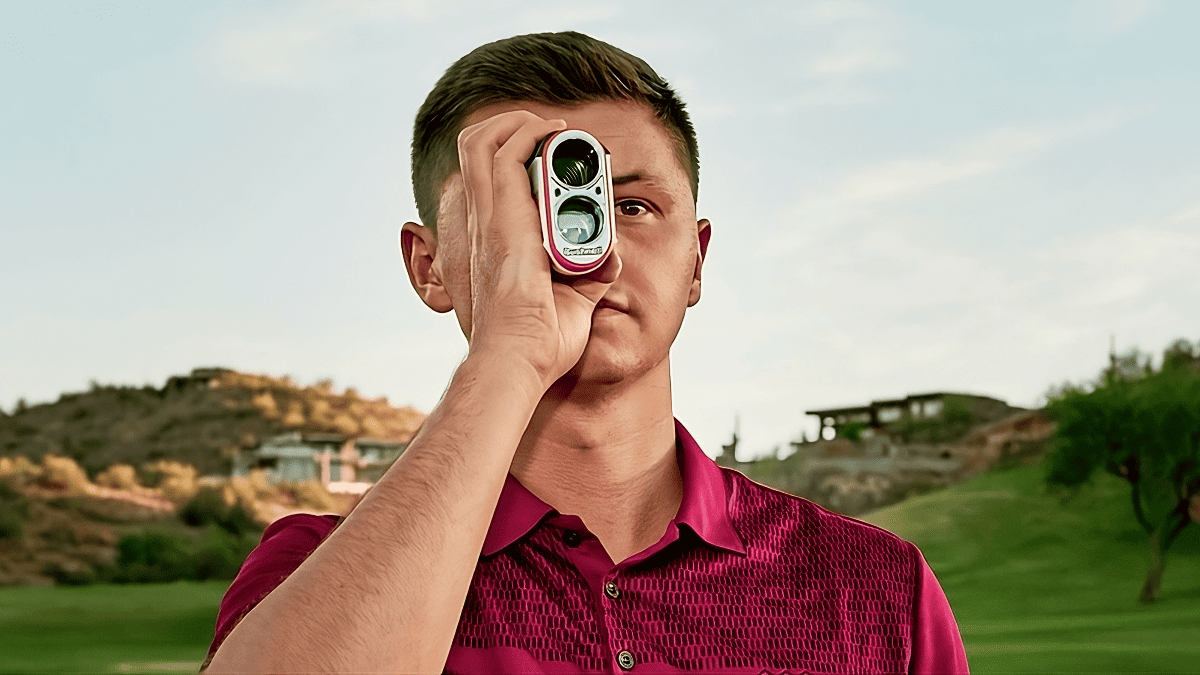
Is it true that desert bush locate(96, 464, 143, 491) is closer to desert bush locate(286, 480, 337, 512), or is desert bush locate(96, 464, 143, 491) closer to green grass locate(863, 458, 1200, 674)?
desert bush locate(286, 480, 337, 512)

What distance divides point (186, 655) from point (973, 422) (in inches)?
1439

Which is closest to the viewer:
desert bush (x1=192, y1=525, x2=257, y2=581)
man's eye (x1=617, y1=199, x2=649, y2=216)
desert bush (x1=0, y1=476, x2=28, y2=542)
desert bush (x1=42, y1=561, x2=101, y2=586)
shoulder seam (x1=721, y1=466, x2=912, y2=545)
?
man's eye (x1=617, y1=199, x2=649, y2=216)

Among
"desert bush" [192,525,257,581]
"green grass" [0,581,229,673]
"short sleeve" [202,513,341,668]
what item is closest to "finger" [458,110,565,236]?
"short sleeve" [202,513,341,668]

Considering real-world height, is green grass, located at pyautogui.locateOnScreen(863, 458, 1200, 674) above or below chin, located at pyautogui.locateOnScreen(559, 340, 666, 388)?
below

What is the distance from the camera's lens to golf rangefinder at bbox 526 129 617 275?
6.59 feet

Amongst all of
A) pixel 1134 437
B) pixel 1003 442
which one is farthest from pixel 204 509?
pixel 1003 442

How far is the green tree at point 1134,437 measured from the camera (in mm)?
30641

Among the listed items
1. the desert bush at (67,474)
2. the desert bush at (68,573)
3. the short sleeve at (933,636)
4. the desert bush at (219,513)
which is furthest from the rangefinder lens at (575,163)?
the desert bush at (67,474)

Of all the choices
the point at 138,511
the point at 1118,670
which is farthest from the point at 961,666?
the point at 138,511

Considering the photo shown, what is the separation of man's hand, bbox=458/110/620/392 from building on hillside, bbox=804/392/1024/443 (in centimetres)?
4881

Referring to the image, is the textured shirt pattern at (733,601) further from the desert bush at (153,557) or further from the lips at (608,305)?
the desert bush at (153,557)

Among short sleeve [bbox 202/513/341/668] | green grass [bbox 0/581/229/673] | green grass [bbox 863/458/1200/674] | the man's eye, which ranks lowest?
green grass [bbox 0/581/229/673]

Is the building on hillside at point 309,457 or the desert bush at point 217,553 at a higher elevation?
the building on hillside at point 309,457

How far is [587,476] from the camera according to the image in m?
2.46
